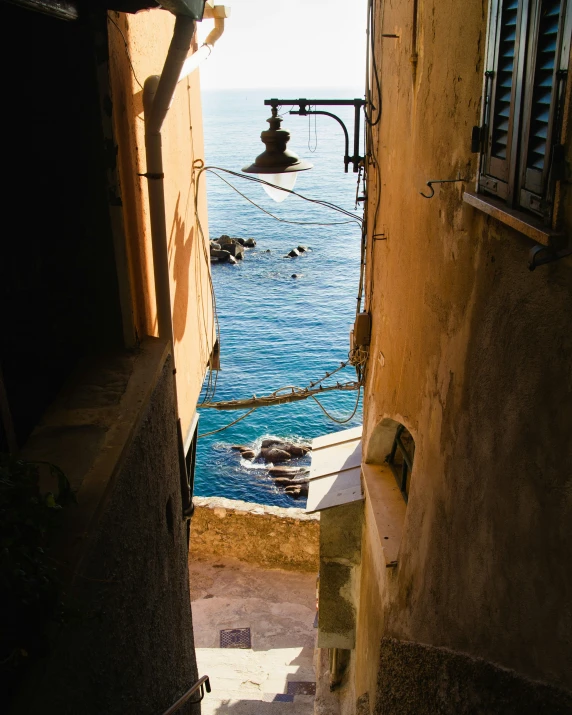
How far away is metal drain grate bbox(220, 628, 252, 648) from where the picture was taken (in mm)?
12938

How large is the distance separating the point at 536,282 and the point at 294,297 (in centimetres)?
3904

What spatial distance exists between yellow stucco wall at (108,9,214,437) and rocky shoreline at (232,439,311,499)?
1532cm

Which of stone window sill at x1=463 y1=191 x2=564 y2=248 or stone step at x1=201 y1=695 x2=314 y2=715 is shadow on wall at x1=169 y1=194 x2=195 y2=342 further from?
stone step at x1=201 y1=695 x2=314 y2=715

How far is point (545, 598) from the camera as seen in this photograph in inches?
99.0

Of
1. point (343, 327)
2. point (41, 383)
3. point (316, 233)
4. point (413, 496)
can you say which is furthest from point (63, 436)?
point (316, 233)

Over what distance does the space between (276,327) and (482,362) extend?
34528 millimetres

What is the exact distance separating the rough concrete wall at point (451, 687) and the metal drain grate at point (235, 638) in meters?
8.79

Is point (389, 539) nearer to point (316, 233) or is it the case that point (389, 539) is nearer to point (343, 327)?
point (343, 327)

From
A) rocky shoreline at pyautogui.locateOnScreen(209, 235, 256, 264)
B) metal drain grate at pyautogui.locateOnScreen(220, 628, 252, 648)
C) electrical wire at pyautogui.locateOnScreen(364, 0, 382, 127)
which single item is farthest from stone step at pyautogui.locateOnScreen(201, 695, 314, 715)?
rocky shoreline at pyautogui.locateOnScreen(209, 235, 256, 264)

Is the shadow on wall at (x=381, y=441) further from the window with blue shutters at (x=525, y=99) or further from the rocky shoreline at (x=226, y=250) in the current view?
the rocky shoreline at (x=226, y=250)

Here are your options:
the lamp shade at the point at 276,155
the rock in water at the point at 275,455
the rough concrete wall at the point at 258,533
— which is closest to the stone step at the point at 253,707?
the rough concrete wall at the point at 258,533

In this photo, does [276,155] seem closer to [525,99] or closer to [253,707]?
[525,99]

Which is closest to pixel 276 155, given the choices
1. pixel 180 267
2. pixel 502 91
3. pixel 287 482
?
pixel 180 267

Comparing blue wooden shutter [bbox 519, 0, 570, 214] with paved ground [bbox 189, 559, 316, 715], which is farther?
paved ground [bbox 189, 559, 316, 715]
